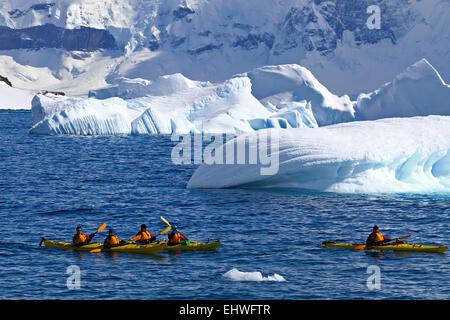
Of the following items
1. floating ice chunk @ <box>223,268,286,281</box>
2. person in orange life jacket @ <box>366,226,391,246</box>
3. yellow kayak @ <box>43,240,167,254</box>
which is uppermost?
person in orange life jacket @ <box>366,226,391,246</box>

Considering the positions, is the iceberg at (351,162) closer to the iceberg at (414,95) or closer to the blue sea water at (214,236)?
the blue sea water at (214,236)

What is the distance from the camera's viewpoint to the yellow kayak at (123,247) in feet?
88.3

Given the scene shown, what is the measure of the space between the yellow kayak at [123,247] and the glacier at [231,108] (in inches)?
2054

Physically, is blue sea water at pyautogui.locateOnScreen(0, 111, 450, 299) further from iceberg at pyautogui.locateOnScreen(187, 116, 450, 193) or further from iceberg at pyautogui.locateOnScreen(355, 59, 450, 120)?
iceberg at pyautogui.locateOnScreen(355, 59, 450, 120)

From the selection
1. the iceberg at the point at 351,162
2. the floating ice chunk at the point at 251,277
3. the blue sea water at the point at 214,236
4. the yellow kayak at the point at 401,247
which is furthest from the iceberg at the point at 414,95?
the floating ice chunk at the point at 251,277

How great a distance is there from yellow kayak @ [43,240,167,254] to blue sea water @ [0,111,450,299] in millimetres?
446

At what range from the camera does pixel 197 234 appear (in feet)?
97.3

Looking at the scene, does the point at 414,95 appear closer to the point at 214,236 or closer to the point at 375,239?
the point at 214,236

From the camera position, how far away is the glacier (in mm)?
81938

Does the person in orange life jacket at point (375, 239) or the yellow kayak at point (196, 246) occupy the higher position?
the person in orange life jacket at point (375, 239)

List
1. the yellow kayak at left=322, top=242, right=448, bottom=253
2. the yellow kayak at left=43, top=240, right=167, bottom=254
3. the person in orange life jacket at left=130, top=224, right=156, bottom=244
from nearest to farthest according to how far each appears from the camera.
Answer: the yellow kayak at left=322, top=242, right=448, bottom=253
the yellow kayak at left=43, top=240, right=167, bottom=254
the person in orange life jacket at left=130, top=224, right=156, bottom=244

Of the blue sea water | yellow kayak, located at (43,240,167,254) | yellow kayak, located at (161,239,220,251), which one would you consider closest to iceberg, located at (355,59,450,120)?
the blue sea water
